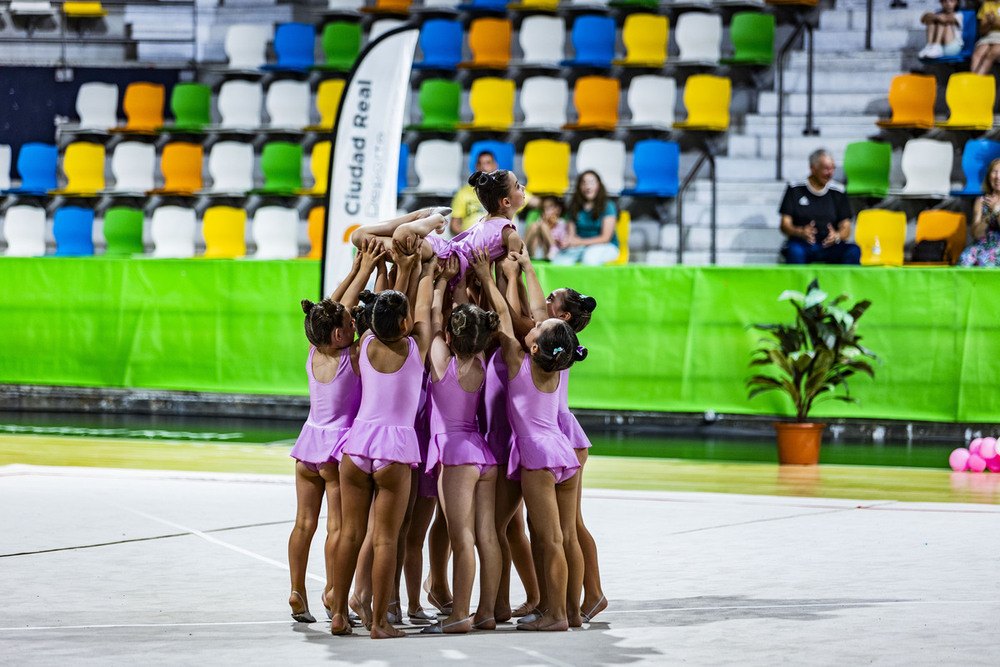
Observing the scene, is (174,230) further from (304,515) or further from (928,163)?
(304,515)

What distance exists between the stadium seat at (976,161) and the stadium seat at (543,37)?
4478 millimetres

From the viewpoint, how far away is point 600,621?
15.2ft

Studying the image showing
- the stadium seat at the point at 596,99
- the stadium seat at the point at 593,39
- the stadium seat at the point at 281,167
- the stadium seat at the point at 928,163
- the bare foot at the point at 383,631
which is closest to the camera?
the bare foot at the point at 383,631

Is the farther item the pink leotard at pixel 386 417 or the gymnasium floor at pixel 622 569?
the pink leotard at pixel 386 417

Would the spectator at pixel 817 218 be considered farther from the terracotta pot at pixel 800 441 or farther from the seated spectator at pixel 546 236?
the terracotta pot at pixel 800 441

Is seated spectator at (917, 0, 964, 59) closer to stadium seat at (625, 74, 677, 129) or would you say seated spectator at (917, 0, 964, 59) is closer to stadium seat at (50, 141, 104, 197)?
stadium seat at (625, 74, 677, 129)

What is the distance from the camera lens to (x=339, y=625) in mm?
4375

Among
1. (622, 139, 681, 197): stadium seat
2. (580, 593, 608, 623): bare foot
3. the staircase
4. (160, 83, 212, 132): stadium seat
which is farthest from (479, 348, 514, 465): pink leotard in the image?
(160, 83, 212, 132): stadium seat

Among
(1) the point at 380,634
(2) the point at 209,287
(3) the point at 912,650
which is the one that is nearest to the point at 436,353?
(1) the point at 380,634

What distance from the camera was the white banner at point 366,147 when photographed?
9.67 m

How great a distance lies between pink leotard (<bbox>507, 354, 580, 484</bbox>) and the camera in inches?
177

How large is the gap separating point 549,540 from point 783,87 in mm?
10544

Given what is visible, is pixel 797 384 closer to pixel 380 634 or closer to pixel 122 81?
pixel 380 634

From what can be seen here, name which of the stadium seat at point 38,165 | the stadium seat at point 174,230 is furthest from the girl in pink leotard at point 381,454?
the stadium seat at point 38,165
